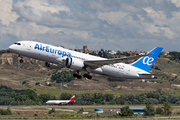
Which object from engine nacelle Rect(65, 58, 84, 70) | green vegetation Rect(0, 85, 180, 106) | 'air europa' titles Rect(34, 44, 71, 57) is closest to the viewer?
'air europa' titles Rect(34, 44, 71, 57)

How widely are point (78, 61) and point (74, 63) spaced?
1.04 m

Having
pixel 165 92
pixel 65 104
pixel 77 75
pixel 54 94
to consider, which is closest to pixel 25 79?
pixel 54 94

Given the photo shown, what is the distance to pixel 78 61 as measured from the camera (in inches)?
2172

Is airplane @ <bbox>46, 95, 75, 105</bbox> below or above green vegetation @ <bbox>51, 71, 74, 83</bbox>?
below

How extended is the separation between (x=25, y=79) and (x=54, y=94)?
4993 centimetres

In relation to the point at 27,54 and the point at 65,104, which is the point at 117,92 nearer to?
the point at 65,104

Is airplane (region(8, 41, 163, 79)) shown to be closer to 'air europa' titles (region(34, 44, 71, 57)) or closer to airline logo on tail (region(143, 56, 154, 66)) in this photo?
'air europa' titles (region(34, 44, 71, 57))

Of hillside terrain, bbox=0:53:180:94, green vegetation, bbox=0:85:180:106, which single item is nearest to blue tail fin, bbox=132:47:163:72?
hillside terrain, bbox=0:53:180:94

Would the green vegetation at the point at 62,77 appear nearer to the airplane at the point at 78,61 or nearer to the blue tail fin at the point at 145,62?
the blue tail fin at the point at 145,62

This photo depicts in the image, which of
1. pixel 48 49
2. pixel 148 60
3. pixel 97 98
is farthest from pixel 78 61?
pixel 97 98

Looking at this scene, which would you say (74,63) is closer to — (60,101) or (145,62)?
(145,62)

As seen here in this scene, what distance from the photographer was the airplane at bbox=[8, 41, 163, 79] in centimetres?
5231

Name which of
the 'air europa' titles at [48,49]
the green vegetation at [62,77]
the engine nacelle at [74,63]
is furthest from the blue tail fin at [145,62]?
the green vegetation at [62,77]

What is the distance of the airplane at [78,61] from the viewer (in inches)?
2060
